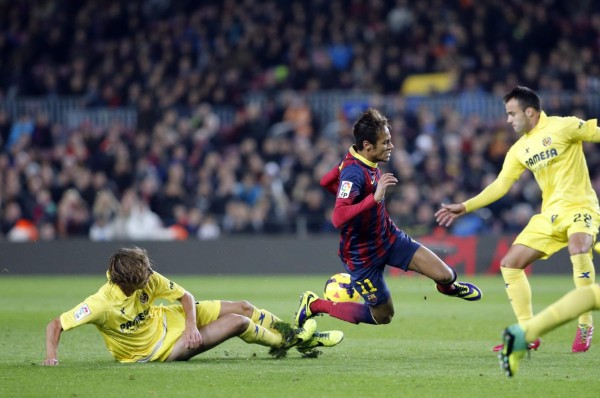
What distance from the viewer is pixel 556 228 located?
9.52 m

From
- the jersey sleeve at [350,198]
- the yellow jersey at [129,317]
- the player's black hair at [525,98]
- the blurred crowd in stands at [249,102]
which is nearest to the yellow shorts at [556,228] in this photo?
the player's black hair at [525,98]

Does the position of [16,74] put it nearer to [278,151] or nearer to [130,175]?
[130,175]

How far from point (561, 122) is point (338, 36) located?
1554cm

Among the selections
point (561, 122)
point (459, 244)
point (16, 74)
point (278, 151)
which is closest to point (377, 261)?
point (561, 122)

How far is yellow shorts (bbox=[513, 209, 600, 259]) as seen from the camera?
31.0ft

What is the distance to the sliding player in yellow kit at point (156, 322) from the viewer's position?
8312 mm

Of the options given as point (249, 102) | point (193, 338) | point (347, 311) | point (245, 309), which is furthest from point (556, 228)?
point (249, 102)

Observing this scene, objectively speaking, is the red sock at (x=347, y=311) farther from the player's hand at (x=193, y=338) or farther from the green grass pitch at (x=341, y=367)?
the player's hand at (x=193, y=338)

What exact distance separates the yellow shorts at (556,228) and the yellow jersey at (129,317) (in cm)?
320

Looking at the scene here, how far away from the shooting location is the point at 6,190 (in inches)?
855

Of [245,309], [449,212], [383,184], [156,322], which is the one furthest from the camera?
[449,212]

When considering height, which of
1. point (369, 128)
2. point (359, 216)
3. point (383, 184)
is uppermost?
point (369, 128)

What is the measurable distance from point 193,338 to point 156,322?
0.39 m

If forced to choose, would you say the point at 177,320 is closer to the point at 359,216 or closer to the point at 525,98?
the point at 359,216
